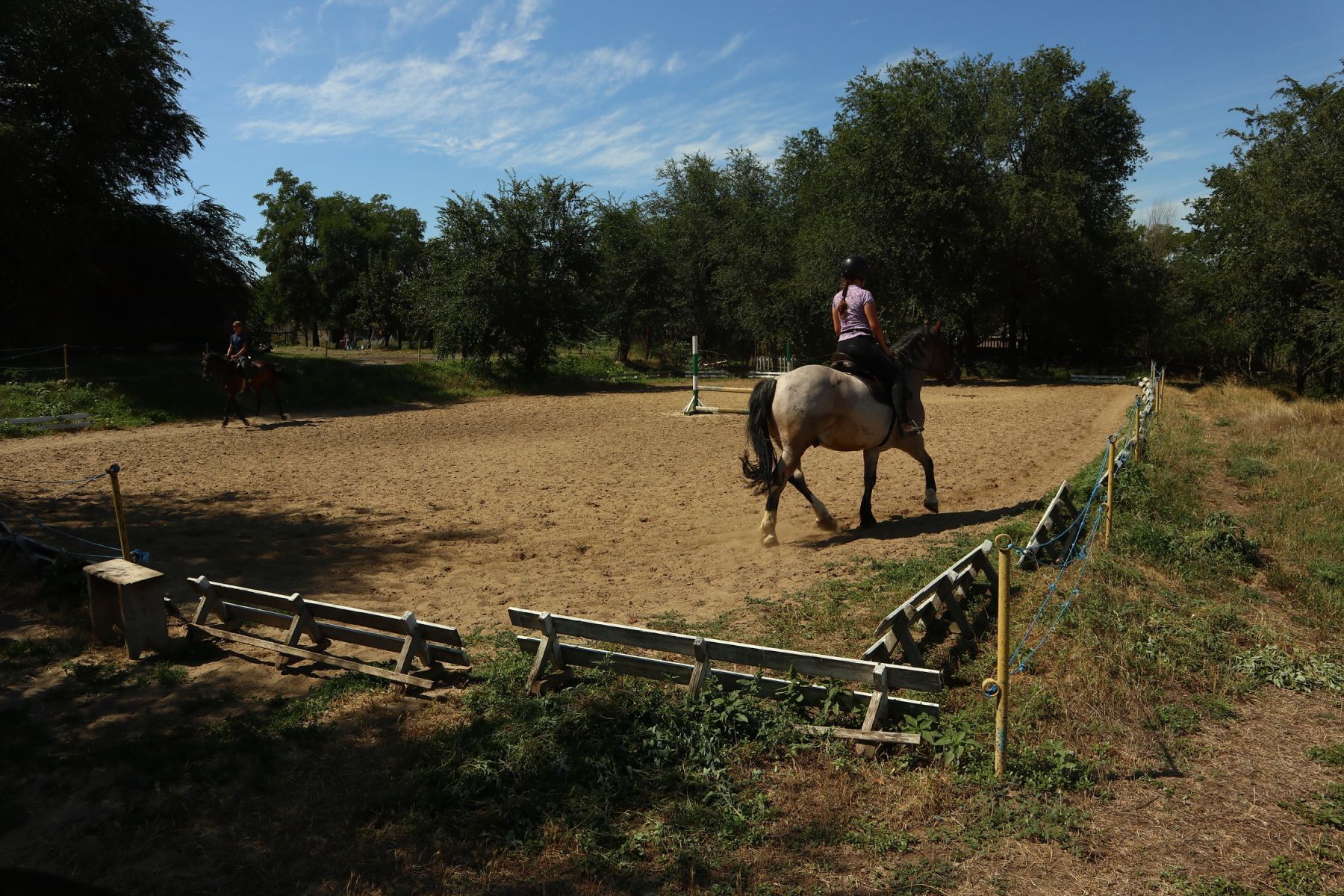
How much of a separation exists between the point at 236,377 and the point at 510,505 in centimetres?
1155

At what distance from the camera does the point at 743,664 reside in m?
4.54

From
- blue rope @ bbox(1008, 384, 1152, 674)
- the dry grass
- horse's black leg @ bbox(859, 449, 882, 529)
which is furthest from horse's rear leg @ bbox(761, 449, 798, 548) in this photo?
blue rope @ bbox(1008, 384, 1152, 674)

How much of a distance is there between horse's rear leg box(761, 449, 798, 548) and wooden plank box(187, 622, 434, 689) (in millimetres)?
4104

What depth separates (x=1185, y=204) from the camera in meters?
28.9

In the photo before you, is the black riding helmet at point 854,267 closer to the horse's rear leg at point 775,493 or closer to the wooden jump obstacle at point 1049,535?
the horse's rear leg at point 775,493

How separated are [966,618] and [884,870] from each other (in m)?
2.52

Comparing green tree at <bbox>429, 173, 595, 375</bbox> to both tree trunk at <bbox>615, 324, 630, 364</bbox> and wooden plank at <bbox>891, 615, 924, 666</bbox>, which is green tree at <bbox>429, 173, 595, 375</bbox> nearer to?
tree trunk at <bbox>615, 324, 630, 364</bbox>

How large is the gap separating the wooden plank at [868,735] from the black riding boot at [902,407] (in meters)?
5.13

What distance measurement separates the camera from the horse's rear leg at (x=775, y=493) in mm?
8117

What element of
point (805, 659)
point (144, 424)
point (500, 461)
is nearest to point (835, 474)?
point (500, 461)

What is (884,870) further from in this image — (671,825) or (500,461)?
(500,461)

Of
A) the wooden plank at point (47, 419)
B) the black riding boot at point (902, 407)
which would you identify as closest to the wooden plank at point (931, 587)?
the black riding boot at point (902, 407)

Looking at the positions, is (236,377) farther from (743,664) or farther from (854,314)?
(743,664)

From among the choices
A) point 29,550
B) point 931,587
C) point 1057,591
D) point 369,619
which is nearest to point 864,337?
point 1057,591
